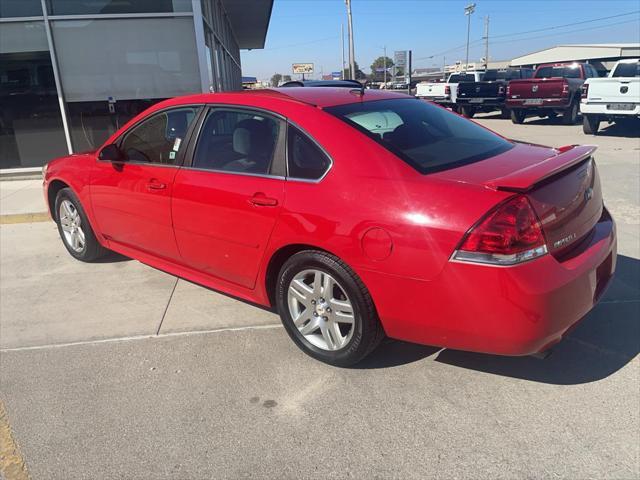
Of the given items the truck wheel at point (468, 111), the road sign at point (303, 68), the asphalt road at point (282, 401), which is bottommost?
the asphalt road at point (282, 401)

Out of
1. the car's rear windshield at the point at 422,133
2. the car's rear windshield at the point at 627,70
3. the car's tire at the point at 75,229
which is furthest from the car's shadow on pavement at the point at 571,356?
the car's rear windshield at the point at 627,70

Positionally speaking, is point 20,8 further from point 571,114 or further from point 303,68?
point 303,68

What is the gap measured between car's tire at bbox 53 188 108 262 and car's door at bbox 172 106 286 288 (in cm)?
155

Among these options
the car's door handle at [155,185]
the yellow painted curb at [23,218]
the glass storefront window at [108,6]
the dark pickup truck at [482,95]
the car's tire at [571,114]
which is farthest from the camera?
the dark pickup truck at [482,95]

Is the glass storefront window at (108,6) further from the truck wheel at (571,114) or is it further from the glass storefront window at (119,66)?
the truck wheel at (571,114)

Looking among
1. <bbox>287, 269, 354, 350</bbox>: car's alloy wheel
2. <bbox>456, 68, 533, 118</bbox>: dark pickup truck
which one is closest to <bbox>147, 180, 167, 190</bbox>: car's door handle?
<bbox>287, 269, 354, 350</bbox>: car's alloy wheel

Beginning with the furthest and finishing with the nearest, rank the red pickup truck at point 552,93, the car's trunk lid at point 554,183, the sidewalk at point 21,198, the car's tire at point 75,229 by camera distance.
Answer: the red pickup truck at point 552,93 < the sidewalk at point 21,198 < the car's tire at point 75,229 < the car's trunk lid at point 554,183

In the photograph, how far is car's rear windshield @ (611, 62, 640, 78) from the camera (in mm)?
13000

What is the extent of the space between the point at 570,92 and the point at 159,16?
13.1 m

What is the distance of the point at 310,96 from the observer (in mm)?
3287

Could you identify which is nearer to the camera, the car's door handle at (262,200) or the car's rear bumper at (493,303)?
the car's rear bumper at (493,303)

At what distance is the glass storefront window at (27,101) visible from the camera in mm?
9164

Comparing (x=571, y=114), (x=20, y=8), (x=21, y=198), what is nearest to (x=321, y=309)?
(x=21, y=198)

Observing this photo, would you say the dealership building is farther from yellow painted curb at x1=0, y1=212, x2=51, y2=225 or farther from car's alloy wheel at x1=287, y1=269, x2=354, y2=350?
car's alloy wheel at x1=287, y1=269, x2=354, y2=350
